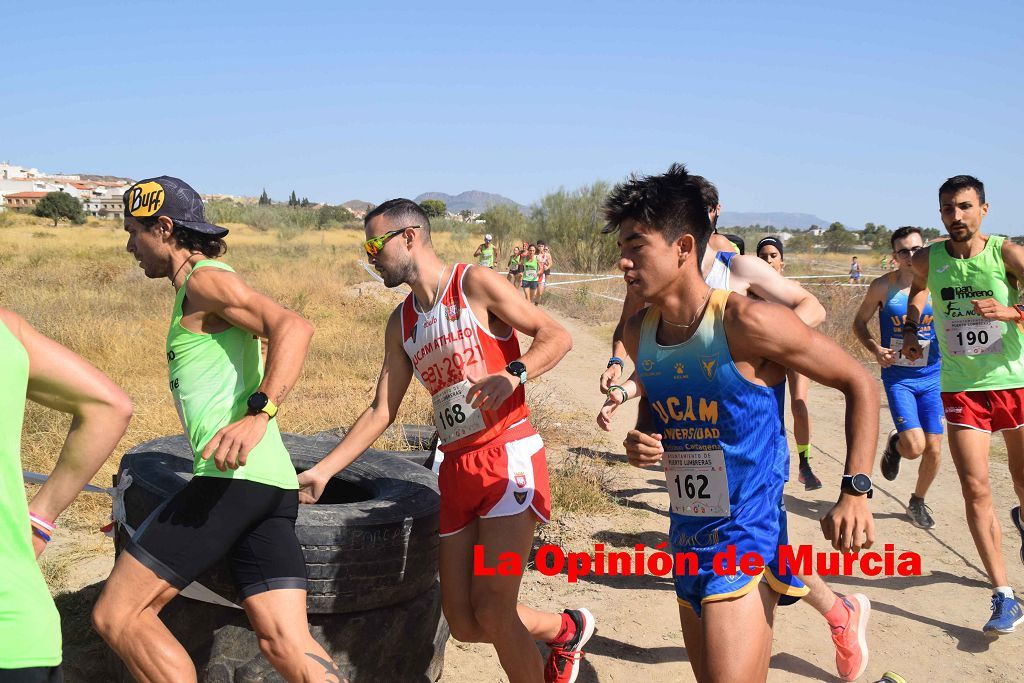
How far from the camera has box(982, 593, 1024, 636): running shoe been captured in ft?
16.2

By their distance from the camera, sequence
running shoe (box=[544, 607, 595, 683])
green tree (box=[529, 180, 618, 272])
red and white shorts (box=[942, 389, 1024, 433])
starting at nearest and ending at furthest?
running shoe (box=[544, 607, 595, 683]), red and white shorts (box=[942, 389, 1024, 433]), green tree (box=[529, 180, 618, 272])

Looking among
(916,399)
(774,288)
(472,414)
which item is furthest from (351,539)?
(916,399)

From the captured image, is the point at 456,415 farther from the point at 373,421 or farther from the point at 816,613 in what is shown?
the point at 816,613

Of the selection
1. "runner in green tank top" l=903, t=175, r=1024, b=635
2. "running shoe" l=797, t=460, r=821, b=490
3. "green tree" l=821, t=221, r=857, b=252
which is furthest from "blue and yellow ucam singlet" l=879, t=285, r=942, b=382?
"green tree" l=821, t=221, r=857, b=252

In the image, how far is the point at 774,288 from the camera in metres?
4.72

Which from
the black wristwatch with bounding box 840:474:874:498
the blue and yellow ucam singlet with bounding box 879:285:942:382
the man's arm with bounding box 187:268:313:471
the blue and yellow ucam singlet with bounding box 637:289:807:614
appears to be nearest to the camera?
the black wristwatch with bounding box 840:474:874:498

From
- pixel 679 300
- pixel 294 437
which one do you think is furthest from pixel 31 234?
pixel 679 300

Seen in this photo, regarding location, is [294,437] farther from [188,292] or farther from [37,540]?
[37,540]

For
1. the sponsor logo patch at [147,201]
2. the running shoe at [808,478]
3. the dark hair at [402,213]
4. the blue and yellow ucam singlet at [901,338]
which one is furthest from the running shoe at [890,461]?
the sponsor logo patch at [147,201]

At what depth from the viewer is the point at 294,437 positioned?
5.10 meters

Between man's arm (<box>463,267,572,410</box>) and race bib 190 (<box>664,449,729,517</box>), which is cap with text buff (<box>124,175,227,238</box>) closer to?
man's arm (<box>463,267,572,410</box>)

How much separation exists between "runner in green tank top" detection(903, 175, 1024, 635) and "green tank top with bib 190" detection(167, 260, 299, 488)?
4.11 m

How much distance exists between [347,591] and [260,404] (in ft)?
3.07

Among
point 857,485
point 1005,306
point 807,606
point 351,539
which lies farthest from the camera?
point 807,606
